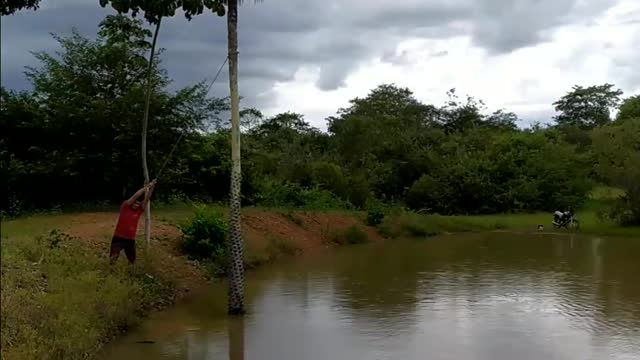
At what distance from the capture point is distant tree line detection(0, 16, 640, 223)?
21.3 meters

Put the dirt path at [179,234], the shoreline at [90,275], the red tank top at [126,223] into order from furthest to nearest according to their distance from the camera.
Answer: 1. the dirt path at [179,234]
2. the red tank top at [126,223]
3. the shoreline at [90,275]

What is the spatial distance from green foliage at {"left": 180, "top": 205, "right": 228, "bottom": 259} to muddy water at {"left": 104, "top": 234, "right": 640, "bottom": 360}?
1.16 meters

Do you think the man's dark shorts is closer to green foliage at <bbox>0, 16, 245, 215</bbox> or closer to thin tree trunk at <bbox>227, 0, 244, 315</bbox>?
thin tree trunk at <bbox>227, 0, 244, 315</bbox>

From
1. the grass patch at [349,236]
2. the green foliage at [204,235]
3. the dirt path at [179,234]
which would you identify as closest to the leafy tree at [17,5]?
the dirt path at [179,234]

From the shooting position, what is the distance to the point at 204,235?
17250 millimetres

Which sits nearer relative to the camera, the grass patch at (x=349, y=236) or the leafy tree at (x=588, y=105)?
the grass patch at (x=349, y=236)

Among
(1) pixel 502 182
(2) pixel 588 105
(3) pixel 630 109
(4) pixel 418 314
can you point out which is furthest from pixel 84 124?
(2) pixel 588 105

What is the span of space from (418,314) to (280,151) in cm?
2615

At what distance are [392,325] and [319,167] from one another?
22.8 meters

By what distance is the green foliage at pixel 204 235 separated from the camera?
17.2 meters

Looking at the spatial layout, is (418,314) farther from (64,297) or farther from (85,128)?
(85,128)

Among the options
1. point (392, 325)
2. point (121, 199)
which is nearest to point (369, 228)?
point (121, 199)

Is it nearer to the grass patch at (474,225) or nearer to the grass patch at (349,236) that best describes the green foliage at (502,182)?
the grass patch at (474,225)

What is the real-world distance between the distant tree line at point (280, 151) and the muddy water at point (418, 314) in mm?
6032
